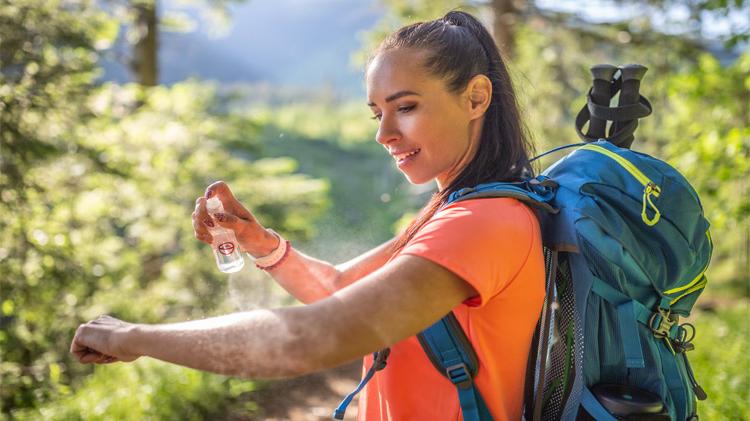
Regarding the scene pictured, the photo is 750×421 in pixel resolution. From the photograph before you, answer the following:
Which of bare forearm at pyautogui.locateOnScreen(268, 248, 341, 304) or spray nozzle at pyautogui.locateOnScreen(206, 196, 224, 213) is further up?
spray nozzle at pyautogui.locateOnScreen(206, 196, 224, 213)

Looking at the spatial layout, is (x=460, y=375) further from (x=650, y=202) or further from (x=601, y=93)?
(x=601, y=93)

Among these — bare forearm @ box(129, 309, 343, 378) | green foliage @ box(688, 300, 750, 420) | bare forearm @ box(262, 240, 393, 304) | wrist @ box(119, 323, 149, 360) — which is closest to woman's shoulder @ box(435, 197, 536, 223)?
bare forearm @ box(129, 309, 343, 378)

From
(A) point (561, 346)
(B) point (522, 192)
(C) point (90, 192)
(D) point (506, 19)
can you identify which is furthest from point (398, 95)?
(D) point (506, 19)

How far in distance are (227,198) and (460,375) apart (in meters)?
0.90

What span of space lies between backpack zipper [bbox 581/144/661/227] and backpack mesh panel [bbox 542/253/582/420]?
215mm

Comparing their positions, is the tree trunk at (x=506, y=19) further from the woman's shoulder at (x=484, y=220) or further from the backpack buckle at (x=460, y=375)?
the backpack buckle at (x=460, y=375)

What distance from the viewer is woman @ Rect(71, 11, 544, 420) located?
46.0 inches

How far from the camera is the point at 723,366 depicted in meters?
6.28

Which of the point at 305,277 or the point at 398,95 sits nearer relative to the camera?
the point at 398,95

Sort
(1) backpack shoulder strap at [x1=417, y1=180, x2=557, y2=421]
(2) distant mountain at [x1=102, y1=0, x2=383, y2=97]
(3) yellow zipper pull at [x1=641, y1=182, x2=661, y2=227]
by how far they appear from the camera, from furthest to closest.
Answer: (2) distant mountain at [x1=102, y1=0, x2=383, y2=97]
(3) yellow zipper pull at [x1=641, y1=182, x2=661, y2=227]
(1) backpack shoulder strap at [x1=417, y1=180, x2=557, y2=421]

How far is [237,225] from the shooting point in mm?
1981

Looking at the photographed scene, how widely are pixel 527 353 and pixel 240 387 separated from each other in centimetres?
519

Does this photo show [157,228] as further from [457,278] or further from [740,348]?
[457,278]

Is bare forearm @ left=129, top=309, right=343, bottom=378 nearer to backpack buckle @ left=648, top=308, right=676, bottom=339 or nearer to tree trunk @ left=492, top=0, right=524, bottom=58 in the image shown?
backpack buckle @ left=648, top=308, right=676, bottom=339
